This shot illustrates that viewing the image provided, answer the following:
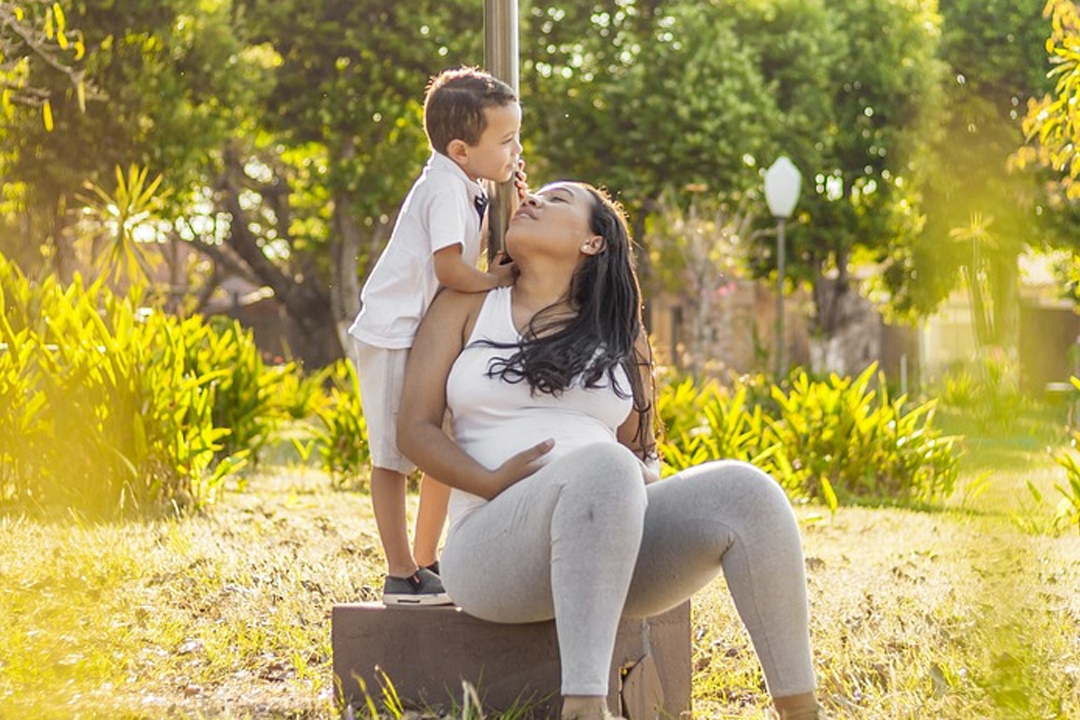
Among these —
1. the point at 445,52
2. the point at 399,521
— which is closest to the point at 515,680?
the point at 399,521

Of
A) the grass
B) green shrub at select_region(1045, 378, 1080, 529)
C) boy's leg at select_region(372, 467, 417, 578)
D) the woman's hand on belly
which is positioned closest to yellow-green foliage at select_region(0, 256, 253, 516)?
the grass

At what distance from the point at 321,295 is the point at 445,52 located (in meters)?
4.86

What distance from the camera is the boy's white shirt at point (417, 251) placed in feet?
9.98

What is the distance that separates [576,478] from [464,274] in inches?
27.1

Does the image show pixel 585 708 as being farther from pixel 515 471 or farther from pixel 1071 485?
pixel 1071 485

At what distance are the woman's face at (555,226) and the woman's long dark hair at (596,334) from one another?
0.8 inches

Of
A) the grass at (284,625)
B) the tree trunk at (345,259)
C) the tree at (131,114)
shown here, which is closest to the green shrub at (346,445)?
the grass at (284,625)

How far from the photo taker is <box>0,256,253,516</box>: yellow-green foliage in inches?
229

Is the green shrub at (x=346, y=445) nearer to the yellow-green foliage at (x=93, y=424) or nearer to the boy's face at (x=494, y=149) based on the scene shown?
the yellow-green foliage at (x=93, y=424)

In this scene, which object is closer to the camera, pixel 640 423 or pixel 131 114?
pixel 640 423

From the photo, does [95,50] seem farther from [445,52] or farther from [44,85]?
[445,52]

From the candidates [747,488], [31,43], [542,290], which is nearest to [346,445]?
[31,43]

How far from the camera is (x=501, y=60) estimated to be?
353 cm

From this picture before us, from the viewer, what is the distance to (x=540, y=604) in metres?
2.50
